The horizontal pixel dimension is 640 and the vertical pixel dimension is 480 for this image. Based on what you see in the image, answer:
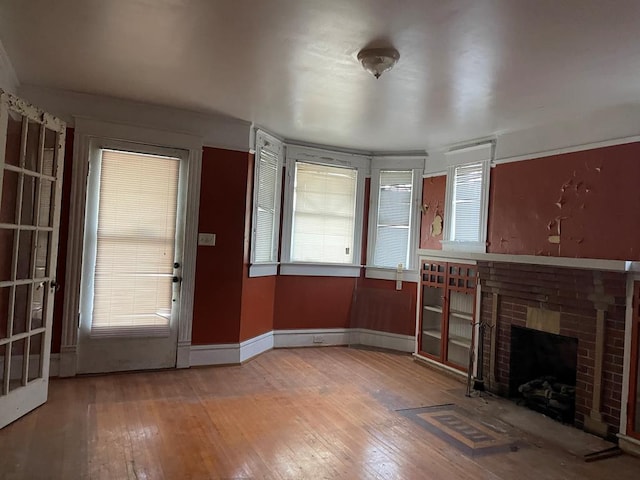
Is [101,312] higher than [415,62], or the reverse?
[415,62]

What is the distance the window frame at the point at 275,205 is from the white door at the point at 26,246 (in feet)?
6.21

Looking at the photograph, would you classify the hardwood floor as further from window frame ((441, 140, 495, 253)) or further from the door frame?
window frame ((441, 140, 495, 253))

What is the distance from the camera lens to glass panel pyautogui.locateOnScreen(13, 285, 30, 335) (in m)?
3.23

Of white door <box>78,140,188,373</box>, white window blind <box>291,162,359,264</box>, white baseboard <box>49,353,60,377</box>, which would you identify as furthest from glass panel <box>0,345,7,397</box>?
white window blind <box>291,162,359,264</box>

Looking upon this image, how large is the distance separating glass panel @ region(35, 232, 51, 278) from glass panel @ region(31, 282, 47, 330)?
9 centimetres

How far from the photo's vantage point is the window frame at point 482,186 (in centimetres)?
488

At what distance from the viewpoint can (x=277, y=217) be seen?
18.1 ft

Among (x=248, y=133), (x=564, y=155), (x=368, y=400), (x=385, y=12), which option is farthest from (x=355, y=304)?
(x=385, y=12)

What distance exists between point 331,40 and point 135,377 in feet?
10.9

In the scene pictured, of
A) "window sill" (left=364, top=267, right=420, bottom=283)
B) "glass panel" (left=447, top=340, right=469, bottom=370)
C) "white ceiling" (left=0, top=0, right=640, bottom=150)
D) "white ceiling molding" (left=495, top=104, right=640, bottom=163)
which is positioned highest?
"white ceiling" (left=0, top=0, right=640, bottom=150)

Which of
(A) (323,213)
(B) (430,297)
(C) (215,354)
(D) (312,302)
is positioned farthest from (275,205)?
(B) (430,297)

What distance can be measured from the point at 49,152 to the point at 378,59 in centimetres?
247

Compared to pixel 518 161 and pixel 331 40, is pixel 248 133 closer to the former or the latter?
pixel 331 40

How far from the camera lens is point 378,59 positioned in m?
2.80
